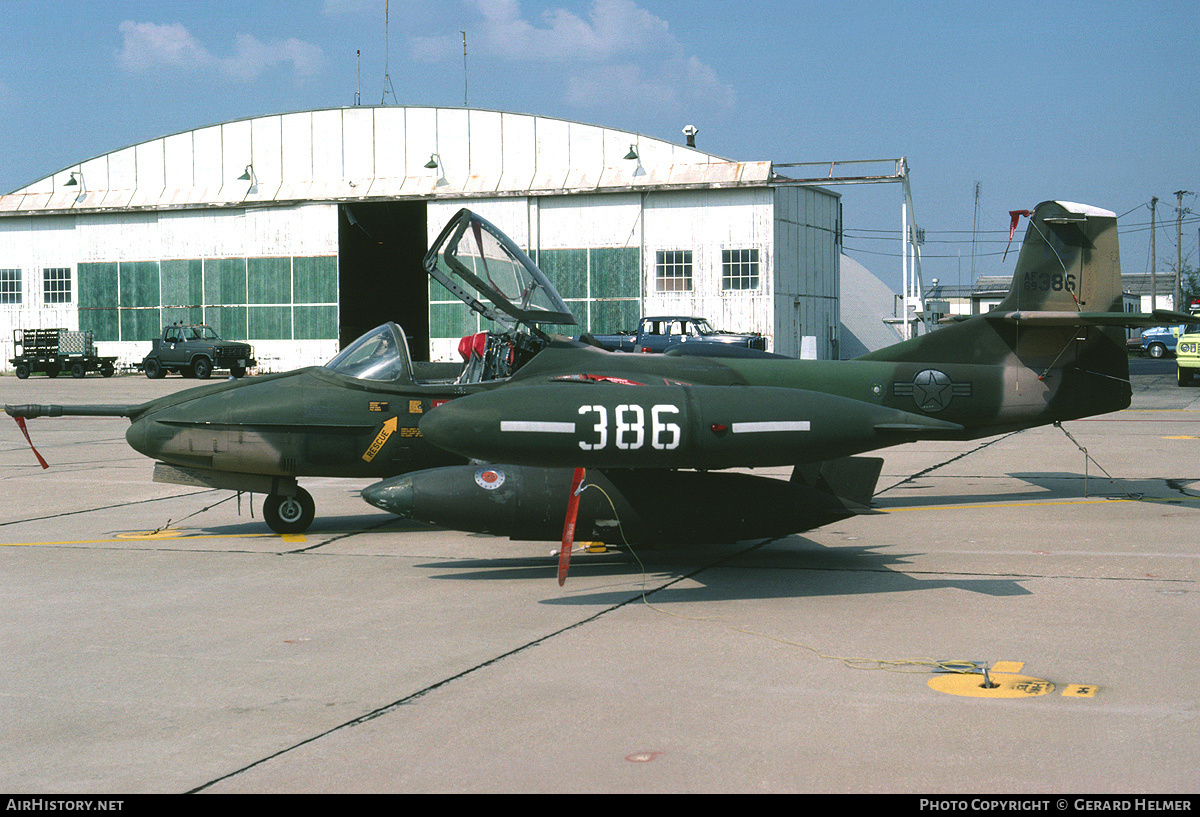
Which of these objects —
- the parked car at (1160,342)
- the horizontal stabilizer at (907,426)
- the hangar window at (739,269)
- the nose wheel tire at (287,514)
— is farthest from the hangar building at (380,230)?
the horizontal stabilizer at (907,426)

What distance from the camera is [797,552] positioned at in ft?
30.3

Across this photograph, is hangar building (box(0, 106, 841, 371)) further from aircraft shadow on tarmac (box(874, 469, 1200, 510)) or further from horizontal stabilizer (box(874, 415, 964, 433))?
horizontal stabilizer (box(874, 415, 964, 433))

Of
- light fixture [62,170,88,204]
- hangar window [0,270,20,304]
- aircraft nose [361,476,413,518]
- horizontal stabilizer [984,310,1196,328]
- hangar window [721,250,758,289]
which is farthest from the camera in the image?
hangar window [0,270,20,304]

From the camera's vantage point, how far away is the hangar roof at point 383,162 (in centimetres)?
4166

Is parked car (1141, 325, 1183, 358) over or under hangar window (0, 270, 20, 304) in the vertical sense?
under

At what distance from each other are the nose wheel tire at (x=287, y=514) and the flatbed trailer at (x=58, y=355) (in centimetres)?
3817

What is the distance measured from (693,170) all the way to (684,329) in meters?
7.38

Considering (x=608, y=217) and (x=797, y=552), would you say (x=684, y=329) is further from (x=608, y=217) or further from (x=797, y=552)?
(x=797, y=552)

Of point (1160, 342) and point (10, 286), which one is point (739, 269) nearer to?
point (1160, 342)

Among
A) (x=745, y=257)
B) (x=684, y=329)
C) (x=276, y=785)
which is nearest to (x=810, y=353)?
(x=684, y=329)

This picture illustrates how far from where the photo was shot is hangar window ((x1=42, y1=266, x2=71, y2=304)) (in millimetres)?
48125

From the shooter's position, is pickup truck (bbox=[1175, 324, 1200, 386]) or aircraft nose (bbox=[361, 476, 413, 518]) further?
pickup truck (bbox=[1175, 324, 1200, 386])

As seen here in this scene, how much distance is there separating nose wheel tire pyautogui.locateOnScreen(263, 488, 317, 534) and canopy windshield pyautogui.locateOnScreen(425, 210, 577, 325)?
256 centimetres

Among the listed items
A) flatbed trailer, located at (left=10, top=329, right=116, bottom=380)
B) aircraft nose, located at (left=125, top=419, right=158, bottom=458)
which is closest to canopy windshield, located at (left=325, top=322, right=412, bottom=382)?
aircraft nose, located at (left=125, top=419, right=158, bottom=458)
